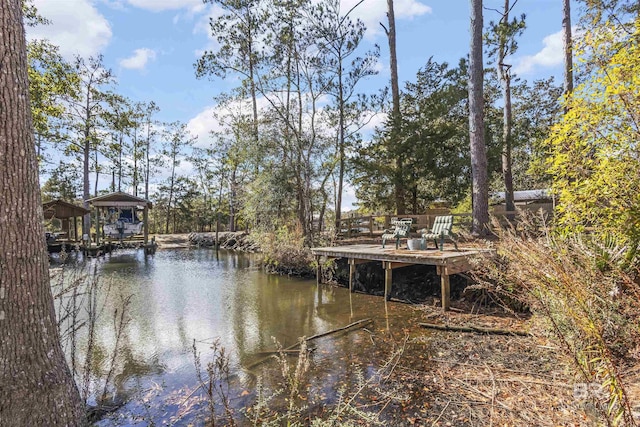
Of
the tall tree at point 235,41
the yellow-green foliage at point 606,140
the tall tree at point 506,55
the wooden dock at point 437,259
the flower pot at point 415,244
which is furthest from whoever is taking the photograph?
the tall tree at point 235,41

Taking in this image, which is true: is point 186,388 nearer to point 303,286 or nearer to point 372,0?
point 303,286

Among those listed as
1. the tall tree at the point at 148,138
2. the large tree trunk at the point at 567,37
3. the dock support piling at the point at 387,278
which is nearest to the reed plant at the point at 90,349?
the dock support piling at the point at 387,278

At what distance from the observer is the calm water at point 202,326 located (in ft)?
12.3

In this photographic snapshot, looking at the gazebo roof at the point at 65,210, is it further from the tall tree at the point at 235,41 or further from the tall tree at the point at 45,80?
the tall tree at the point at 235,41

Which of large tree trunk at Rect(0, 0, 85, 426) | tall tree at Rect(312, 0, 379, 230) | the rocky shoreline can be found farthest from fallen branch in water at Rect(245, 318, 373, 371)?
the rocky shoreline

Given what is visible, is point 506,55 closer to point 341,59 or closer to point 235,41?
point 341,59

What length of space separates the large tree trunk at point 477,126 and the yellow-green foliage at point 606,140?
181 inches

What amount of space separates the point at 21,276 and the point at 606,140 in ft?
17.7

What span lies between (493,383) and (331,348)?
2.16m

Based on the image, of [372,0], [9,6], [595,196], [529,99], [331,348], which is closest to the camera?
[9,6]

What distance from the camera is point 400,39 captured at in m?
13.7

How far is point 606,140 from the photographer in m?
3.72

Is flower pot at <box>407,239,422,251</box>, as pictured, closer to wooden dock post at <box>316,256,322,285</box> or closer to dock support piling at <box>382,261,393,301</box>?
dock support piling at <box>382,261,393,301</box>

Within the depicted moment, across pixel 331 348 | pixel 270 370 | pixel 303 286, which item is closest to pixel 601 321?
pixel 331 348
